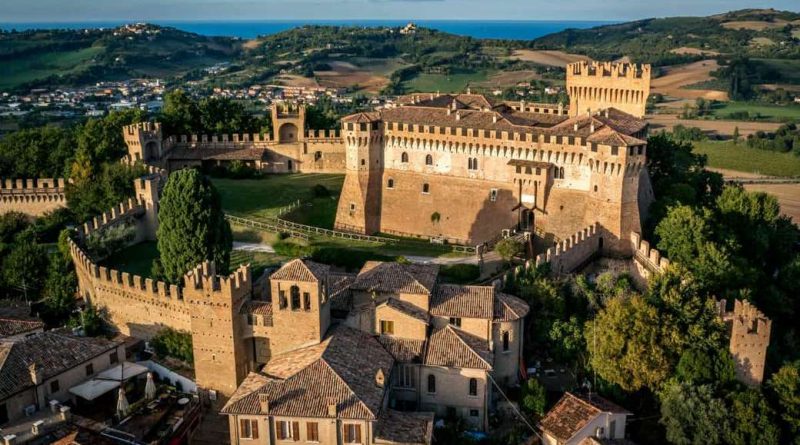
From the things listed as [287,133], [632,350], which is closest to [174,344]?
[632,350]

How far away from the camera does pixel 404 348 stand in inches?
1384

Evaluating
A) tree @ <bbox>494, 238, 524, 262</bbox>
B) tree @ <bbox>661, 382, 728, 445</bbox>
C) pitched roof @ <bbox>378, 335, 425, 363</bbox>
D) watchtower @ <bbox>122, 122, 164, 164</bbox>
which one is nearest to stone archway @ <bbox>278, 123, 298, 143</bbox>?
watchtower @ <bbox>122, 122, 164, 164</bbox>

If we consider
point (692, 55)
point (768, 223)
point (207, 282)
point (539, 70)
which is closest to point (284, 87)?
point (539, 70)

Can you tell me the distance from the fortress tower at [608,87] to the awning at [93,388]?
124ft

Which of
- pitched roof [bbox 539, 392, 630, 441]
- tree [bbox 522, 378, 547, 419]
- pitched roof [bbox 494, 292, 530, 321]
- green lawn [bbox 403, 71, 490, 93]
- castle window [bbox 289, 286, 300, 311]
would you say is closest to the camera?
pitched roof [bbox 539, 392, 630, 441]

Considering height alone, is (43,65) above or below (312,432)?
above

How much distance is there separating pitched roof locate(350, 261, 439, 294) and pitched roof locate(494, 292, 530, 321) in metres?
3.01

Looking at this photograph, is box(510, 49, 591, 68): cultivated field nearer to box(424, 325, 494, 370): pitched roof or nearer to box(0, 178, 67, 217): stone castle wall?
box(0, 178, 67, 217): stone castle wall

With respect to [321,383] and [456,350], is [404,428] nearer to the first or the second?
[321,383]

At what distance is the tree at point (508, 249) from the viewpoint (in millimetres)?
45531

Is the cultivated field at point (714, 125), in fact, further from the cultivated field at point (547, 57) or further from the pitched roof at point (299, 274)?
the pitched roof at point (299, 274)

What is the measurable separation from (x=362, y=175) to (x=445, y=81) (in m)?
102

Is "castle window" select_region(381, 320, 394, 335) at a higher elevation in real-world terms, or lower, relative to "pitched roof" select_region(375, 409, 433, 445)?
higher

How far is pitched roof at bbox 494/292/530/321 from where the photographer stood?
3544 centimetres
